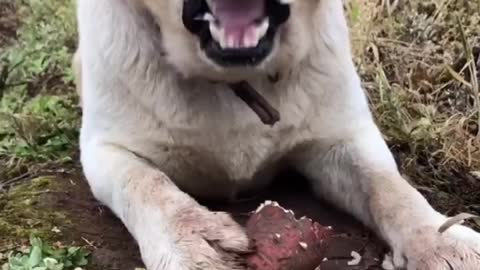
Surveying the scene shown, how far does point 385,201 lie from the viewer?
254cm

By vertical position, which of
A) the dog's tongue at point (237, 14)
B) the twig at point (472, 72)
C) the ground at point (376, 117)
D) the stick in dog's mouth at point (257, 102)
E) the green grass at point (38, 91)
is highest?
the dog's tongue at point (237, 14)

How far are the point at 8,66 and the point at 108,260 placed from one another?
1.85 m

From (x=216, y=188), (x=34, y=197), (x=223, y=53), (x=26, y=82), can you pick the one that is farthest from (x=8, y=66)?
(x=223, y=53)

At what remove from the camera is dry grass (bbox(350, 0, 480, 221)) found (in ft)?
10.2

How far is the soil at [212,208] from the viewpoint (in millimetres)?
2504

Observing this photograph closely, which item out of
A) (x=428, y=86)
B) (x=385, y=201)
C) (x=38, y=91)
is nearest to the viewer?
(x=385, y=201)

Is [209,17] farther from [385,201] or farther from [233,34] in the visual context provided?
[385,201]

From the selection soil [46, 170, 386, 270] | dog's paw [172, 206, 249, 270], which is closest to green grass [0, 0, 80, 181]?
soil [46, 170, 386, 270]

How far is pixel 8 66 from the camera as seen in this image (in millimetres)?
4172

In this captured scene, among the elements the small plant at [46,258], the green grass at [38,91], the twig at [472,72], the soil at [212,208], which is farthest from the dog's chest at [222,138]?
the twig at [472,72]

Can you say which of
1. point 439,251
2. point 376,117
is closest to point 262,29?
point 439,251

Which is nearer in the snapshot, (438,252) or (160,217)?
(438,252)

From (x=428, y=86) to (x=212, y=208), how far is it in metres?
1.14

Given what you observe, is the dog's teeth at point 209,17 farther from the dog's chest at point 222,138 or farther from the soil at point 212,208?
the soil at point 212,208
